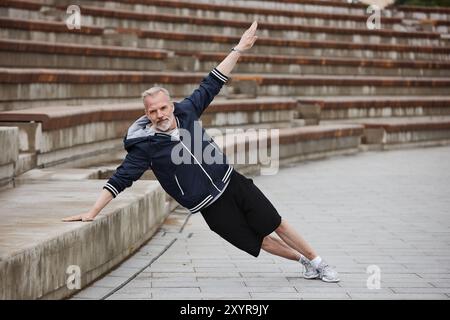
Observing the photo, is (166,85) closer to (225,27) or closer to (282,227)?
(225,27)

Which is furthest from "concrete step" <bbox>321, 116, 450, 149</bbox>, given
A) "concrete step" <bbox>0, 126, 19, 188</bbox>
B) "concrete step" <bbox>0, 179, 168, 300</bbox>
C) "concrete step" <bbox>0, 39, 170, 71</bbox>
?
"concrete step" <bbox>0, 126, 19, 188</bbox>

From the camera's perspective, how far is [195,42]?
17.7 m

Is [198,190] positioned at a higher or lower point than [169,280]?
higher

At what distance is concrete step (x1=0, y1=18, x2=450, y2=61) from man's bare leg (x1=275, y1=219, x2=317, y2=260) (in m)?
8.48

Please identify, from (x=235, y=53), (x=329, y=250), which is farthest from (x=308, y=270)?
(x=235, y=53)

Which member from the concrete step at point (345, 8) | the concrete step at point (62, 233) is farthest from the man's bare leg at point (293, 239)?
the concrete step at point (345, 8)

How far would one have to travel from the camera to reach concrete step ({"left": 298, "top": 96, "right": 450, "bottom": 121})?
15930 mm

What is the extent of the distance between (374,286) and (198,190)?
4.27 ft

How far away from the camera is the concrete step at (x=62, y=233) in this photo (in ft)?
15.9

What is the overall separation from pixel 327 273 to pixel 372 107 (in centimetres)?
1177

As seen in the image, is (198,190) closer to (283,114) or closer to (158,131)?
(158,131)

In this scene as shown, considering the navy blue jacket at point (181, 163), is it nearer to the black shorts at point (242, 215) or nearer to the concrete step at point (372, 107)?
the black shorts at point (242, 215)

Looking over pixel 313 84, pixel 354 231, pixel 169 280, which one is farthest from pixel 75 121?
pixel 313 84
